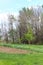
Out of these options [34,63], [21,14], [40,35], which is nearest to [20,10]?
[21,14]

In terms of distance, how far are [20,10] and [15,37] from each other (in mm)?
7068

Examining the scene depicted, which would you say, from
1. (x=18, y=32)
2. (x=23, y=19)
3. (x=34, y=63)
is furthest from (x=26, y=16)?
(x=34, y=63)

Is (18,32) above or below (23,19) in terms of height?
below

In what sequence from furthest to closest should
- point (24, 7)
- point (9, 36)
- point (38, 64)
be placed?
point (24, 7), point (9, 36), point (38, 64)

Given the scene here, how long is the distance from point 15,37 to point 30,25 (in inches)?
171

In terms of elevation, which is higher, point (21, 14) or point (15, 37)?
point (21, 14)

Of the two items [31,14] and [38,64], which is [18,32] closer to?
[31,14]

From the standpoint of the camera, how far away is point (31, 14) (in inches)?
1893

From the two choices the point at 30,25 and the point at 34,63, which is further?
the point at 30,25

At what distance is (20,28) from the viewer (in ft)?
157

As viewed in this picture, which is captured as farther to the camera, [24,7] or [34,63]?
[24,7]

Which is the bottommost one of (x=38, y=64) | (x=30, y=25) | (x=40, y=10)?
(x=38, y=64)

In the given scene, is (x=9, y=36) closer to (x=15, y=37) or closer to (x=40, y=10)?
(x=15, y=37)

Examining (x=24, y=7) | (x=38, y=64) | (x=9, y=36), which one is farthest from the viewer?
(x=24, y=7)
